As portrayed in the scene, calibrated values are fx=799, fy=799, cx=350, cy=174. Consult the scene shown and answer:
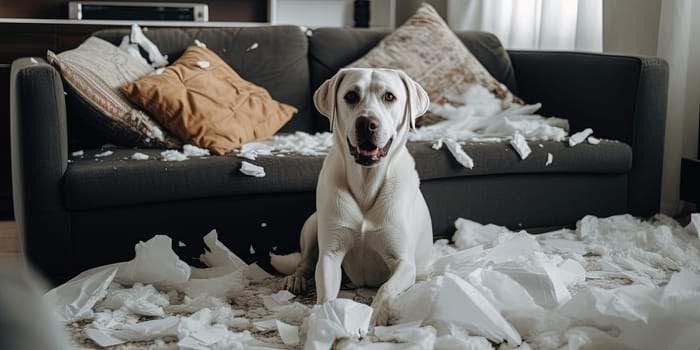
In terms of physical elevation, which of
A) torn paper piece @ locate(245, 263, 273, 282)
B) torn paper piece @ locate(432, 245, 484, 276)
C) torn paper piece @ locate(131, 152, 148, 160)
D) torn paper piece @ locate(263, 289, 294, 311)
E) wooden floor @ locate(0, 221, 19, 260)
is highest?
torn paper piece @ locate(131, 152, 148, 160)

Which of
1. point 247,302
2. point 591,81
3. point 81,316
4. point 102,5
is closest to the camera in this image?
point 81,316

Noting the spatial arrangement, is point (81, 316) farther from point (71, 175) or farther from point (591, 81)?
point (591, 81)

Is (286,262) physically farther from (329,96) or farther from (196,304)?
(329,96)

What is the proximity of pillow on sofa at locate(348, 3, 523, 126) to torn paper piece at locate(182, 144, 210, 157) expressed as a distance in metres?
0.94

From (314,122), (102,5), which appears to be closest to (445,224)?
(314,122)

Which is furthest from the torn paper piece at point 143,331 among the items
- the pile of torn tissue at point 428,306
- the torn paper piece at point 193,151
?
the torn paper piece at point 193,151

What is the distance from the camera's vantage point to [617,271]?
2625 millimetres

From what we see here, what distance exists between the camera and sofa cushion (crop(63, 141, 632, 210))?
2.45 metres

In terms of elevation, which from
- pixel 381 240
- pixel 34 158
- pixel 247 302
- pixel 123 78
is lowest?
pixel 247 302

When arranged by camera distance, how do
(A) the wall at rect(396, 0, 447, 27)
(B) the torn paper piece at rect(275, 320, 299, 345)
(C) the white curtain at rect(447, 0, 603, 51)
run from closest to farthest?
(B) the torn paper piece at rect(275, 320, 299, 345)
(C) the white curtain at rect(447, 0, 603, 51)
(A) the wall at rect(396, 0, 447, 27)

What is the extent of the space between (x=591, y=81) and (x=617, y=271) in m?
1.08

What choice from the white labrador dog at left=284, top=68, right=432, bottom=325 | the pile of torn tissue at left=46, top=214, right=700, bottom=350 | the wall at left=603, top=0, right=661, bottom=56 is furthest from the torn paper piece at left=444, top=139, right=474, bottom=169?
the wall at left=603, top=0, right=661, bottom=56

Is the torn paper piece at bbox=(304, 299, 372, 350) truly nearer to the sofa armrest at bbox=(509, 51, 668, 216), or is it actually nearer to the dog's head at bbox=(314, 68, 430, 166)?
the dog's head at bbox=(314, 68, 430, 166)

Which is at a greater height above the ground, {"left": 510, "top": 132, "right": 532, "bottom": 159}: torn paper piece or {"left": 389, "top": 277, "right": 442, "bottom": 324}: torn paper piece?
{"left": 510, "top": 132, "right": 532, "bottom": 159}: torn paper piece
